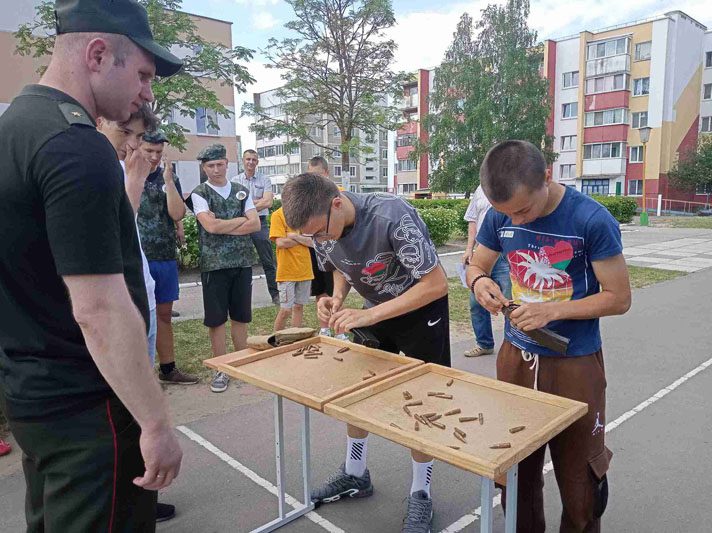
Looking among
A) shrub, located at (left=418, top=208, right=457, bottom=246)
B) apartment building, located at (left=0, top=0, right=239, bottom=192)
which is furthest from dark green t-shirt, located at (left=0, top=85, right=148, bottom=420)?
apartment building, located at (left=0, top=0, right=239, bottom=192)

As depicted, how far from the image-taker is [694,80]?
3753cm

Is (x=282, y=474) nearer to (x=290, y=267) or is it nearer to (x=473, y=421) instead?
(x=473, y=421)

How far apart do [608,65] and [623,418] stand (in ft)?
128

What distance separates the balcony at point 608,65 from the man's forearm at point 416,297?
40014 millimetres

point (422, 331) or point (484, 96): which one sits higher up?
point (484, 96)

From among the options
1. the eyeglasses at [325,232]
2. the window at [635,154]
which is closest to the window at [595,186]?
the window at [635,154]

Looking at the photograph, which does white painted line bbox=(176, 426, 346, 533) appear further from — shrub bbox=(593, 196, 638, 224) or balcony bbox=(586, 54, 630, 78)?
balcony bbox=(586, 54, 630, 78)

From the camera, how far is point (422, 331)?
103 inches

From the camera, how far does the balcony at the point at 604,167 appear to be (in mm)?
36344

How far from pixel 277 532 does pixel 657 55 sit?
41.3 metres

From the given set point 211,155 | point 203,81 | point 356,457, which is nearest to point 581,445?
point 356,457

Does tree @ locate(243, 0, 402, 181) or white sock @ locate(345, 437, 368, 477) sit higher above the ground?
tree @ locate(243, 0, 402, 181)

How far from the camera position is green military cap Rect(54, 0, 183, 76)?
1292mm

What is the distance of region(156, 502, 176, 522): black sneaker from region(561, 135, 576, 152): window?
134ft
